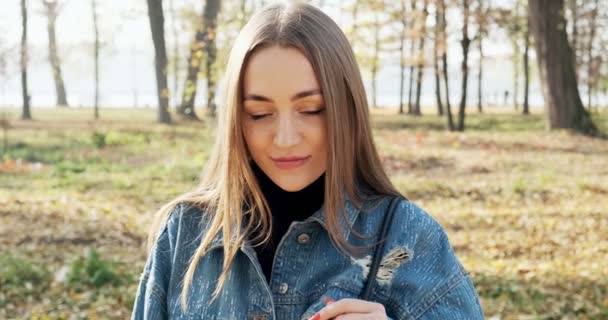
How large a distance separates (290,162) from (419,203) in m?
7.83

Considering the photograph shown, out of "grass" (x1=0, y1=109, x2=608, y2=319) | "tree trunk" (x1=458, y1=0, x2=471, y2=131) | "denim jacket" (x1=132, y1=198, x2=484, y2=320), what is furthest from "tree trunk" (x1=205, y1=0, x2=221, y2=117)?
"denim jacket" (x1=132, y1=198, x2=484, y2=320)

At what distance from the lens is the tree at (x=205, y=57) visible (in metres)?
12.5

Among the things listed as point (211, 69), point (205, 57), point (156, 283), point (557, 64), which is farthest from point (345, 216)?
point (557, 64)

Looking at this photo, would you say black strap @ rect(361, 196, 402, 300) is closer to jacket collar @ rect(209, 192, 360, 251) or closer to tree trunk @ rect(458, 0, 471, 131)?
jacket collar @ rect(209, 192, 360, 251)

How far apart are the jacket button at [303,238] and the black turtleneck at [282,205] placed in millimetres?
77

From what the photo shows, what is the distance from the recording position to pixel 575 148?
47.2 ft

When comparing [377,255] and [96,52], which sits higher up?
[96,52]

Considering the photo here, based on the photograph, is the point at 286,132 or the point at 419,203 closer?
the point at 286,132

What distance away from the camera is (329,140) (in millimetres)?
1787

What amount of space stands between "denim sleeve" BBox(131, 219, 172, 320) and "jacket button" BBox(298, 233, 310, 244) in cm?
33

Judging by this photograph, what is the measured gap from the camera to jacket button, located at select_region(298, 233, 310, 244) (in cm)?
181

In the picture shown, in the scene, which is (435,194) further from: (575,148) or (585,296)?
(575,148)

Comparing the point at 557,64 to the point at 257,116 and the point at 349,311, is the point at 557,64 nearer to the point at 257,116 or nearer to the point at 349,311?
the point at 257,116

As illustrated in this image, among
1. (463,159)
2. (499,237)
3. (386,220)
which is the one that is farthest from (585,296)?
(463,159)
